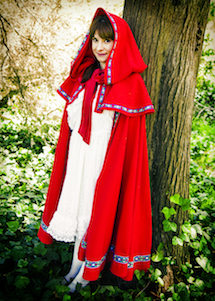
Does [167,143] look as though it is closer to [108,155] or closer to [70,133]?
[108,155]

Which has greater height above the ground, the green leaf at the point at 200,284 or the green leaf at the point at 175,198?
the green leaf at the point at 175,198

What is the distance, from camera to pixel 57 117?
197 inches

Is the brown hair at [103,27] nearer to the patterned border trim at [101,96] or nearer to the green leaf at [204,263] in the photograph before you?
the patterned border trim at [101,96]

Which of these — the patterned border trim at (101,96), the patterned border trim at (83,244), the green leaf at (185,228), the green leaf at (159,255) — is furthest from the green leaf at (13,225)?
the green leaf at (185,228)

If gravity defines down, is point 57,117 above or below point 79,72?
below

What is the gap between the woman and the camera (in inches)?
56.5

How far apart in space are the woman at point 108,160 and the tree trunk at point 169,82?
300 mm

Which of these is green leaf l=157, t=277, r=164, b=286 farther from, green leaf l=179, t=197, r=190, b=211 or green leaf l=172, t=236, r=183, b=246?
green leaf l=179, t=197, r=190, b=211

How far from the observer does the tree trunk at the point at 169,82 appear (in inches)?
66.3

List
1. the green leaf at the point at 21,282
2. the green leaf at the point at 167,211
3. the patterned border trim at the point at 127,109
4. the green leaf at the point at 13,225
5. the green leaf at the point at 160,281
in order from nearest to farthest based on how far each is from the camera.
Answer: the patterned border trim at the point at 127,109, the green leaf at the point at 21,282, the green leaf at the point at 160,281, the green leaf at the point at 167,211, the green leaf at the point at 13,225

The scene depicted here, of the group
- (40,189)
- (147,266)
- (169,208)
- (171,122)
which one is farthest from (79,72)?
(40,189)

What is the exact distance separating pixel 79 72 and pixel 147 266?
172 centimetres

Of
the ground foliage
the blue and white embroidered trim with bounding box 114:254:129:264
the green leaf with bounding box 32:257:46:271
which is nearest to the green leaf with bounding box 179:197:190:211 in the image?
the ground foliage

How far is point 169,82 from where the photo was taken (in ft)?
5.70
